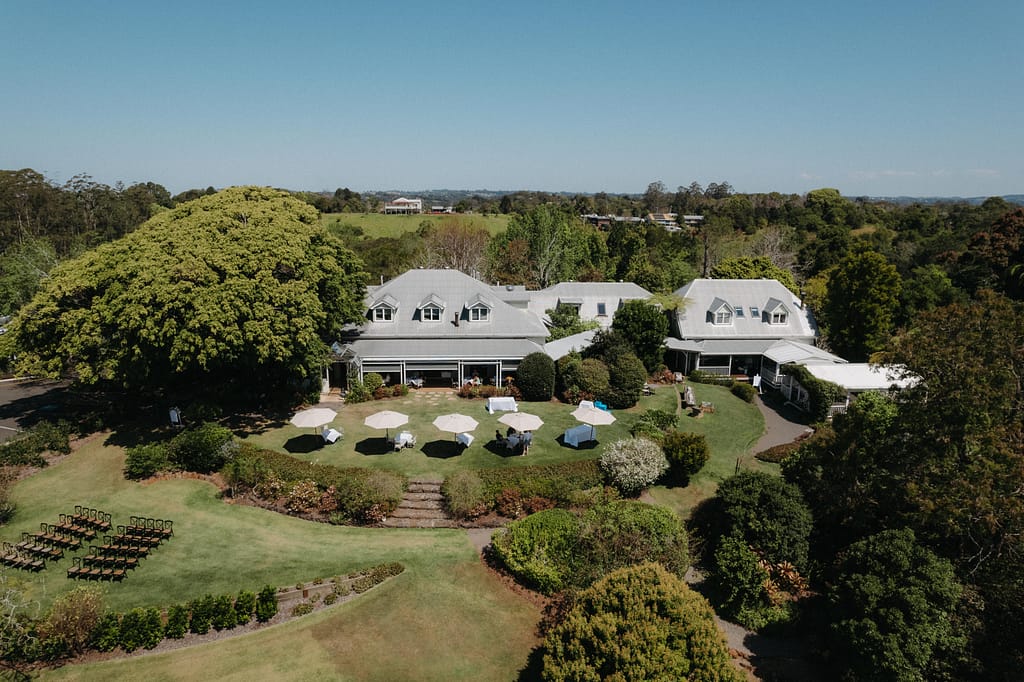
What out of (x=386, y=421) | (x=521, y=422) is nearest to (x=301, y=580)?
(x=386, y=421)

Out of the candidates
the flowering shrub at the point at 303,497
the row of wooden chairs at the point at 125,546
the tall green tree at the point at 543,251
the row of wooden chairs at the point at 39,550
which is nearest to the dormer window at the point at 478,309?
the flowering shrub at the point at 303,497

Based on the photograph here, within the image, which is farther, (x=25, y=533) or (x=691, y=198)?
(x=691, y=198)

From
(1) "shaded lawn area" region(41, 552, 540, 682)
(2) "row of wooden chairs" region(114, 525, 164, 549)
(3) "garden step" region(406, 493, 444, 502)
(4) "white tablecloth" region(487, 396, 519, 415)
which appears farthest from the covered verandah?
(1) "shaded lawn area" region(41, 552, 540, 682)

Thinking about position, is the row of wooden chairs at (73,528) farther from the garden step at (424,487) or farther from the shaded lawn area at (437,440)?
the garden step at (424,487)

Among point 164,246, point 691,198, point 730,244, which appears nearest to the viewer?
point 164,246

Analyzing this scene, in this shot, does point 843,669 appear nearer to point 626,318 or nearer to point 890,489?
point 890,489

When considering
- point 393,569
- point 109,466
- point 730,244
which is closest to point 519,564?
point 393,569

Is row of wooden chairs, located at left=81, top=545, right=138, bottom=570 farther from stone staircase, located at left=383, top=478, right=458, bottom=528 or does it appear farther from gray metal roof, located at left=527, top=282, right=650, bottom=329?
gray metal roof, located at left=527, top=282, right=650, bottom=329
